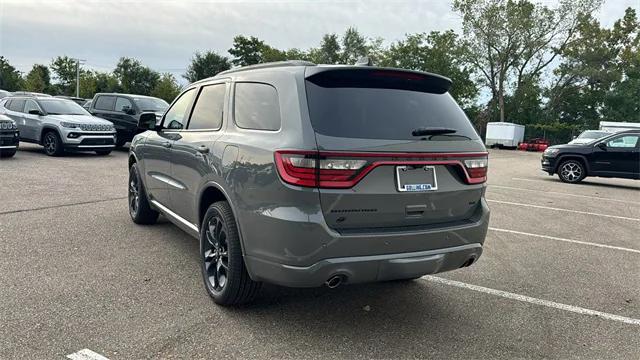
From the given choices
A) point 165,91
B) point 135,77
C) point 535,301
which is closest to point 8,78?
point 135,77

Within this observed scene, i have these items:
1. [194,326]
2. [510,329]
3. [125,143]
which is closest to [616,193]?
[510,329]

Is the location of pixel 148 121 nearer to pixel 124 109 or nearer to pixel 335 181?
pixel 335 181

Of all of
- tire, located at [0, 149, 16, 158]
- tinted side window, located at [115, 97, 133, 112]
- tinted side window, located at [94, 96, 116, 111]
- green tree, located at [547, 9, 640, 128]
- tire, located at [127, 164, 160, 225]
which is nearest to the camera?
tire, located at [127, 164, 160, 225]

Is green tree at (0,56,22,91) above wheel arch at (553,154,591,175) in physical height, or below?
above

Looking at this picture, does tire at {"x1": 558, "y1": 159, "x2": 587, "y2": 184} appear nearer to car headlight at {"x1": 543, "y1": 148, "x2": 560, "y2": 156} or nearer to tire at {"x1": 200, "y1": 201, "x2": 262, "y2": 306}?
car headlight at {"x1": 543, "y1": 148, "x2": 560, "y2": 156}

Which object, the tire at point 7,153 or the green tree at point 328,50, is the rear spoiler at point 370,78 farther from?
the green tree at point 328,50

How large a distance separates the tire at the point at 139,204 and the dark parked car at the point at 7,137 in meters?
7.69

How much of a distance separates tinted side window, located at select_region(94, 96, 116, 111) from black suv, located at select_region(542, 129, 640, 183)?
1375 cm

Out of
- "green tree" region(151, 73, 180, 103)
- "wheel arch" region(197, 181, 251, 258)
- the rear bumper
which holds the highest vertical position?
"green tree" region(151, 73, 180, 103)

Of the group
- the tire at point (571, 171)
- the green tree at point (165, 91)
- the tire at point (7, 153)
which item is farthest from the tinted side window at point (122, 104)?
the green tree at point (165, 91)

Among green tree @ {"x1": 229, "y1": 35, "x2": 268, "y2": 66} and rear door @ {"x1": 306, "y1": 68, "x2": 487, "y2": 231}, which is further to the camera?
green tree @ {"x1": 229, "y1": 35, "x2": 268, "y2": 66}

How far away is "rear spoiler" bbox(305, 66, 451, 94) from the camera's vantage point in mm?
3205


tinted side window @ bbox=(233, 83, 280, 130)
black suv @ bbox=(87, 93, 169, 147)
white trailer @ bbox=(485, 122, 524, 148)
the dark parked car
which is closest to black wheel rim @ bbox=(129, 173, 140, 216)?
tinted side window @ bbox=(233, 83, 280, 130)

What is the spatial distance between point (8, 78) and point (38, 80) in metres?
5.31
